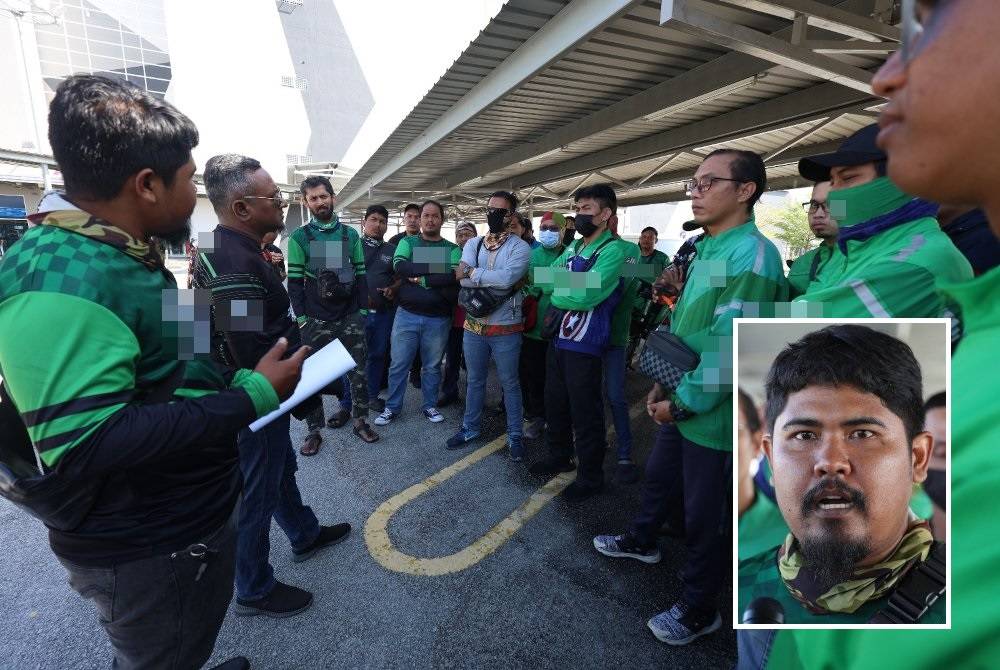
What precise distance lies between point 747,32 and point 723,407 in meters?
2.20

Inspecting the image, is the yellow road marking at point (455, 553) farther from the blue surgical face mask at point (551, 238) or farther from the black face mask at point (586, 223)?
the blue surgical face mask at point (551, 238)

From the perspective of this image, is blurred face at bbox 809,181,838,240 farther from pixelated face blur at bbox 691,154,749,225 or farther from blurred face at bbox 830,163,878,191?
blurred face at bbox 830,163,878,191

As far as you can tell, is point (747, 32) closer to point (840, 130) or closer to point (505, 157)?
point (840, 130)

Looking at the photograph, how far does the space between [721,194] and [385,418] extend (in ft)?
11.1

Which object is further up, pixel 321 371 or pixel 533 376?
pixel 321 371

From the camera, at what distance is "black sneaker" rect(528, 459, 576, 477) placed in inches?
137

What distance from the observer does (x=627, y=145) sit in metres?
7.40

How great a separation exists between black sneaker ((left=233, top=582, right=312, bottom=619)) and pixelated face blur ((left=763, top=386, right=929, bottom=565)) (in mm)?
2292

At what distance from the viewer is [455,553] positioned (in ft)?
8.52

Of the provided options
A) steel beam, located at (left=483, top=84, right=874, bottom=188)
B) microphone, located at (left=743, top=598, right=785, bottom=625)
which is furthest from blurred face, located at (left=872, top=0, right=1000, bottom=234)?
steel beam, located at (left=483, top=84, right=874, bottom=188)

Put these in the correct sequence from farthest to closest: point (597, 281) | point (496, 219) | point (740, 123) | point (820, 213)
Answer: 1. point (740, 123)
2. point (496, 219)
3. point (597, 281)
4. point (820, 213)

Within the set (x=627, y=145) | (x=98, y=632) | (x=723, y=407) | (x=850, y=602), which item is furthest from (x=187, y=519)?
(x=627, y=145)

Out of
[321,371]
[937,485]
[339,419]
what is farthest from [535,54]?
[937,485]

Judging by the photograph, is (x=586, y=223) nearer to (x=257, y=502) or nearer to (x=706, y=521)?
(x=706, y=521)
